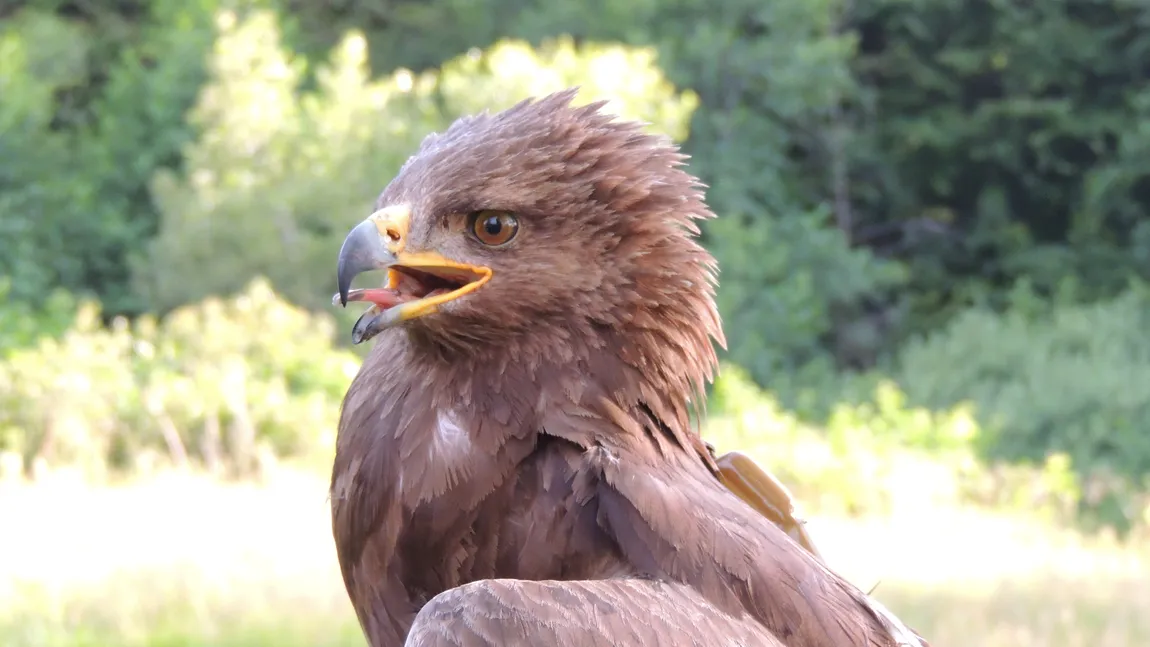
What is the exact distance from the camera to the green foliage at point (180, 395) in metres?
9.43

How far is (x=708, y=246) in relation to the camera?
644 inches

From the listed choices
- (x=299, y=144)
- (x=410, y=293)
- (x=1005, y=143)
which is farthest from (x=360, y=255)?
(x=1005, y=143)

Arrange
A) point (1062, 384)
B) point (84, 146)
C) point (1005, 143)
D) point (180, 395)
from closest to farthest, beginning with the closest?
point (180, 395) → point (1062, 384) → point (84, 146) → point (1005, 143)

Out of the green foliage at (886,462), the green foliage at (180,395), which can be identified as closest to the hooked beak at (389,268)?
the green foliage at (180,395)

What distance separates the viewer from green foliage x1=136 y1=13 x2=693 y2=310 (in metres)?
12.8

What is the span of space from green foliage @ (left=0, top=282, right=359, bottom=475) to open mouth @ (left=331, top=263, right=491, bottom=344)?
6.98 meters

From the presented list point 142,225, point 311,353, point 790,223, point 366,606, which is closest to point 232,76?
point 142,225

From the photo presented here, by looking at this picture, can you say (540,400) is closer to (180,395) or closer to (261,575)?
(261,575)

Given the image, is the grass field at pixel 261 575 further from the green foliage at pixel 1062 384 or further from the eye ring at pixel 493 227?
the green foliage at pixel 1062 384

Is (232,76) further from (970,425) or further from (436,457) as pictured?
(436,457)

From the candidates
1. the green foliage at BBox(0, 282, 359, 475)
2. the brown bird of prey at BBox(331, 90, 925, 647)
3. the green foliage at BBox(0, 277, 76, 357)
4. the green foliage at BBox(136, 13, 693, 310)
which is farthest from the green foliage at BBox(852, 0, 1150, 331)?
the brown bird of prey at BBox(331, 90, 925, 647)

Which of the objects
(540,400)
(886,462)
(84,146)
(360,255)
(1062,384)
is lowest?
(540,400)

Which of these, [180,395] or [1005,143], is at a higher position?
[1005,143]

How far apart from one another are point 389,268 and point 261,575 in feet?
12.7
